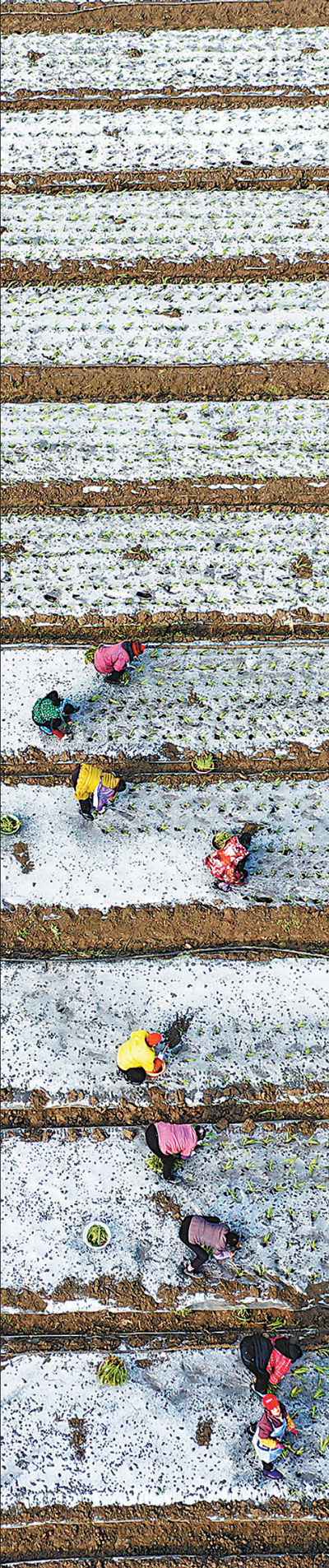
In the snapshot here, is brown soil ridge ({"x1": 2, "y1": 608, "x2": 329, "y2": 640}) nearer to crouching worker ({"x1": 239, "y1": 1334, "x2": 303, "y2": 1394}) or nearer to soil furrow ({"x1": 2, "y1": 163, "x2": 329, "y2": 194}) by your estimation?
soil furrow ({"x1": 2, "y1": 163, "x2": 329, "y2": 194})

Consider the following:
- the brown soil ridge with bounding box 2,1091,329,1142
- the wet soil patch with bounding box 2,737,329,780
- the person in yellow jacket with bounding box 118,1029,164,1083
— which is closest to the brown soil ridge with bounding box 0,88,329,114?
the wet soil patch with bounding box 2,737,329,780

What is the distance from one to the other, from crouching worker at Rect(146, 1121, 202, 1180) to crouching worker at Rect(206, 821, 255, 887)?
1.40 m

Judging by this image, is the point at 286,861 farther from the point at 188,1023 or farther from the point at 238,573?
the point at 238,573

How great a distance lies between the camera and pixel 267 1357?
4980 millimetres

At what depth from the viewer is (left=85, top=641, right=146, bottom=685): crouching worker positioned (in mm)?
5602

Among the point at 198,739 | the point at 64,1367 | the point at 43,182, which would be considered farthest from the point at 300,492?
the point at 64,1367

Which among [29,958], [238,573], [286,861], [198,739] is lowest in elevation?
[29,958]

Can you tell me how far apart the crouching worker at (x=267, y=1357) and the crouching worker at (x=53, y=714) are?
3582mm

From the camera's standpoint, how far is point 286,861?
571 centimetres

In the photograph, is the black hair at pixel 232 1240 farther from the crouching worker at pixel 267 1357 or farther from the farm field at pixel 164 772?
the crouching worker at pixel 267 1357

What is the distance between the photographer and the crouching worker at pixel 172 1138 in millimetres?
5117

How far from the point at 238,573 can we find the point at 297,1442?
196 inches

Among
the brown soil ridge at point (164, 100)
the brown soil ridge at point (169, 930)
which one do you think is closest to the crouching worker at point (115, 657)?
the brown soil ridge at point (169, 930)

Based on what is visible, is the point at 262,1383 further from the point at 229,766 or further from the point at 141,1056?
the point at 229,766
